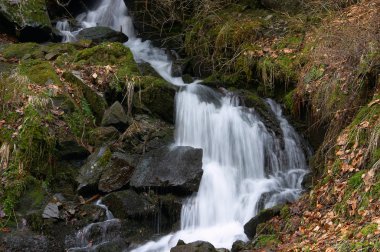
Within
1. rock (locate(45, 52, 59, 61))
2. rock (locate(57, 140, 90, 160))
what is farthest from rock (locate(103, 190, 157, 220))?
rock (locate(45, 52, 59, 61))

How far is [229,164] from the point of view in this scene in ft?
28.6

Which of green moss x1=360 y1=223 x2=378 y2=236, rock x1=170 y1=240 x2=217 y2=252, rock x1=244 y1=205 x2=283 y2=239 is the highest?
green moss x1=360 y1=223 x2=378 y2=236

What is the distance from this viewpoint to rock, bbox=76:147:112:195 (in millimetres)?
7504

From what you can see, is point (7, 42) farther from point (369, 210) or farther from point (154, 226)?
point (369, 210)

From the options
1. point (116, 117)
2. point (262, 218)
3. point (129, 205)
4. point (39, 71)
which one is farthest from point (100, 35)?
point (262, 218)

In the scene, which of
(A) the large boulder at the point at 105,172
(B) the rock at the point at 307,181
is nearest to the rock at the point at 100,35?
(A) the large boulder at the point at 105,172

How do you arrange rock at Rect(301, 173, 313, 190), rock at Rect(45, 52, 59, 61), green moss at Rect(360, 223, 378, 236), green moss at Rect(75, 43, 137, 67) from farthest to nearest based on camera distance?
rock at Rect(45, 52, 59, 61) < green moss at Rect(75, 43, 137, 67) < rock at Rect(301, 173, 313, 190) < green moss at Rect(360, 223, 378, 236)

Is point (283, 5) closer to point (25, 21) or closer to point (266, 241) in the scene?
point (25, 21)

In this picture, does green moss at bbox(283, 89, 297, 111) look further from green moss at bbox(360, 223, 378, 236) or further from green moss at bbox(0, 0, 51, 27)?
green moss at bbox(0, 0, 51, 27)

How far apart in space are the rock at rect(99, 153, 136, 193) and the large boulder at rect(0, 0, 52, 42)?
19.2 feet

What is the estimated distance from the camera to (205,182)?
7957mm

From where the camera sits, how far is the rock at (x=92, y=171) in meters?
7.50

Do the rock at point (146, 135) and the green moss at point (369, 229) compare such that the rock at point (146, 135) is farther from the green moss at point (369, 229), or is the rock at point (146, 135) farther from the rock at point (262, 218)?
the green moss at point (369, 229)

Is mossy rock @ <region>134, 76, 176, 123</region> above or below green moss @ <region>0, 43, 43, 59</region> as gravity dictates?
below
